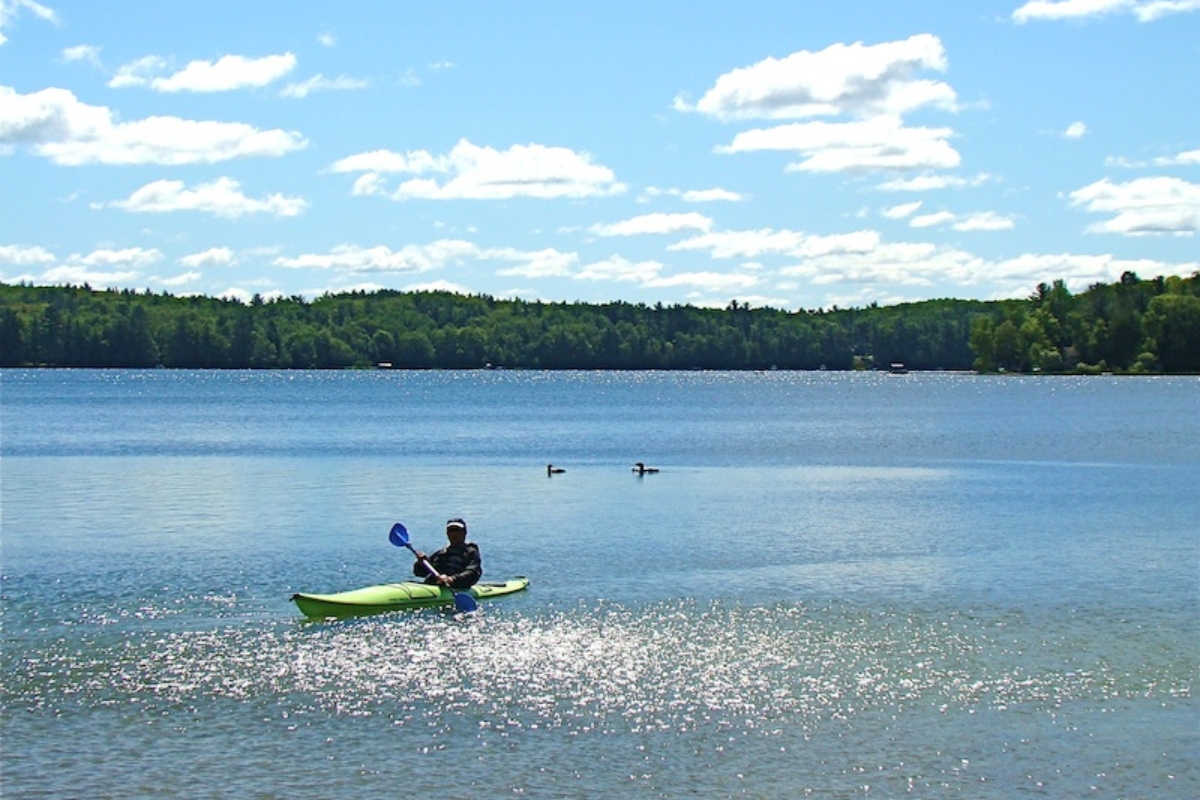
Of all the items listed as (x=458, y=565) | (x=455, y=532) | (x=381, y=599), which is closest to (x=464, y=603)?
(x=458, y=565)

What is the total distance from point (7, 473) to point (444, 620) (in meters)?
42.3

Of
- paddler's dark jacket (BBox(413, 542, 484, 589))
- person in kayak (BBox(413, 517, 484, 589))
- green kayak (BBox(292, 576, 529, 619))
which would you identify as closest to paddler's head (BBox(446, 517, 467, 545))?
person in kayak (BBox(413, 517, 484, 589))

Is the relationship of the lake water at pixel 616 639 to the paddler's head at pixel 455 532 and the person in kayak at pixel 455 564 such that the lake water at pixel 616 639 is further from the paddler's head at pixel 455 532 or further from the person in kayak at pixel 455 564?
the paddler's head at pixel 455 532

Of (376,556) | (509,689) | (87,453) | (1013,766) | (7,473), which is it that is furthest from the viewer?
(87,453)

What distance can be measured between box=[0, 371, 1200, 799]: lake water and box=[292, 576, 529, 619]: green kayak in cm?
54

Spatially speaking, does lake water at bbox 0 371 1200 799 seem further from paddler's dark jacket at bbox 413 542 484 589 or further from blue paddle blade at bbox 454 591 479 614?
paddler's dark jacket at bbox 413 542 484 589

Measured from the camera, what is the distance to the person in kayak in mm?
30834

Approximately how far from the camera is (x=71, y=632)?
89.5ft

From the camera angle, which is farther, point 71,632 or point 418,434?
point 418,434

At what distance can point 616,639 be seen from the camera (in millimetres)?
26938

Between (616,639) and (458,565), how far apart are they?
5.67 m

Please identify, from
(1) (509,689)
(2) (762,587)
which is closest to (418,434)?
(2) (762,587)

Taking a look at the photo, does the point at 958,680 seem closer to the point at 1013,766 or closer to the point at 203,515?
the point at 1013,766

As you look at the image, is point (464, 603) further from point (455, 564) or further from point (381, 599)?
point (381, 599)
